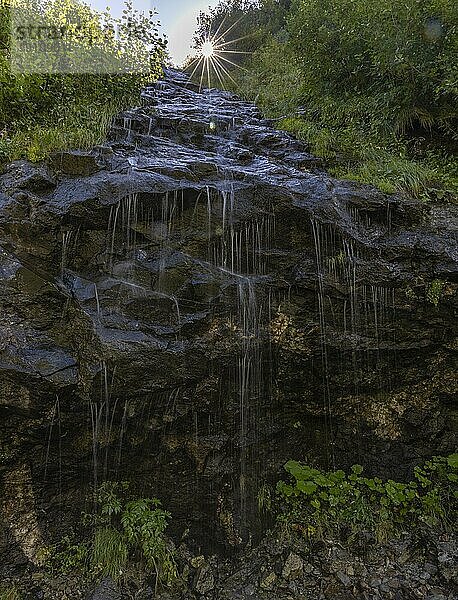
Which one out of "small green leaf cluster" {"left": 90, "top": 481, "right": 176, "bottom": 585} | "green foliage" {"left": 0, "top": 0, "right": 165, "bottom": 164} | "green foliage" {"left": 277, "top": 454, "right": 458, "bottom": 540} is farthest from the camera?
"green foliage" {"left": 0, "top": 0, "right": 165, "bottom": 164}

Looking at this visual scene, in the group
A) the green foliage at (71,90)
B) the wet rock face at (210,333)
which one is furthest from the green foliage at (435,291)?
the green foliage at (71,90)

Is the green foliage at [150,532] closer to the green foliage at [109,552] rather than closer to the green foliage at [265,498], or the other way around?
the green foliage at [109,552]

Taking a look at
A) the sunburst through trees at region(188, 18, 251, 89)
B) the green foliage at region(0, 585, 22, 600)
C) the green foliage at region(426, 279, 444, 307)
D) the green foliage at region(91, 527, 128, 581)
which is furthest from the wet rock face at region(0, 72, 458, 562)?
the sunburst through trees at region(188, 18, 251, 89)

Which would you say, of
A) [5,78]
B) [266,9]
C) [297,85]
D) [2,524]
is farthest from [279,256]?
[266,9]

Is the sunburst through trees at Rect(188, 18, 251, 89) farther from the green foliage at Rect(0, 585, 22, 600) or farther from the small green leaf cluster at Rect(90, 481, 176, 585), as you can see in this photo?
the green foliage at Rect(0, 585, 22, 600)

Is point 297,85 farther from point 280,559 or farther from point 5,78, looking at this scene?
point 280,559

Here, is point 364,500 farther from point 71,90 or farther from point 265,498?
point 71,90

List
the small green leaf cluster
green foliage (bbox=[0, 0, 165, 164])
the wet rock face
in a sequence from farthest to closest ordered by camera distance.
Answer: green foliage (bbox=[0, 0, 165, 164]), the small green leaf cluster, the wet rock face

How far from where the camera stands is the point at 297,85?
1025cm

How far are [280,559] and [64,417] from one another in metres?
2.43

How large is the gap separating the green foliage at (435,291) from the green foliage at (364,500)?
5.59 ft

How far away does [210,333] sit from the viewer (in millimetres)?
3971

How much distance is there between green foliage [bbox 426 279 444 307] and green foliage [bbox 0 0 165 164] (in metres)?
4.31

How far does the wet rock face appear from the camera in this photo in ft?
12.1
